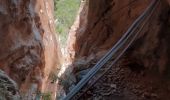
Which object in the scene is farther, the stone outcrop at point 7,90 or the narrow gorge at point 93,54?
the narrow gorge at point 93,54

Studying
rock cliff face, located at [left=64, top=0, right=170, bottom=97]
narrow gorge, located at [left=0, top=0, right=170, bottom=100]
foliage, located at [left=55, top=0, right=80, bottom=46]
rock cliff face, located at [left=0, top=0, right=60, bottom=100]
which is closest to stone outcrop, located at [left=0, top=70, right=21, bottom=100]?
narrow gorge, located at [left=0, top=0, right=170, bottom=100]

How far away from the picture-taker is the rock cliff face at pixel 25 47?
29.7ft

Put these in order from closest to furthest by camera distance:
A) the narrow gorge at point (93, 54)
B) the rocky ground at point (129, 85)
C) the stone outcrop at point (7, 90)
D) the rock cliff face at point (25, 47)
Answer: the stone outcrop at point (7, 90) → the rocky ground at point (129, 85) → the narrow gorge at point (93, 54) → the rock cliff face at point (25, 47)

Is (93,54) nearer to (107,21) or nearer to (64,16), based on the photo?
(107,21)

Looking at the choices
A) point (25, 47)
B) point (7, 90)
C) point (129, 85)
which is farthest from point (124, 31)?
point (7, 90)

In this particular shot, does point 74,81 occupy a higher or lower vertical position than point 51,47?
lower

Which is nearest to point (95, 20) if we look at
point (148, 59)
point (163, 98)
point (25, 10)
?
point (25, 10)

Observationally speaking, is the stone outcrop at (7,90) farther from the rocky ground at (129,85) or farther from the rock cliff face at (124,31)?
the rock cliff face at (124,31)

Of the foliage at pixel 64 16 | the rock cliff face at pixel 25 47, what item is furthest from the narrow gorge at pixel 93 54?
the foliage at pixel 64 16

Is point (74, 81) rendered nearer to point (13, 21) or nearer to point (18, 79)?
point (18, 79)

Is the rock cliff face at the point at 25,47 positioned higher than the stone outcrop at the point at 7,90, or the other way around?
the rock cliff face at the point at 25,47

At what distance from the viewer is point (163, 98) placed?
6223 millimetres

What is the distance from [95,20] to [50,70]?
12.5ft

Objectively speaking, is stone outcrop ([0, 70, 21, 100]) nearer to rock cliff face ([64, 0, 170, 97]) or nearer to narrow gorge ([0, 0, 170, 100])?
narrow gorge ([0, 0, 170, 100])
